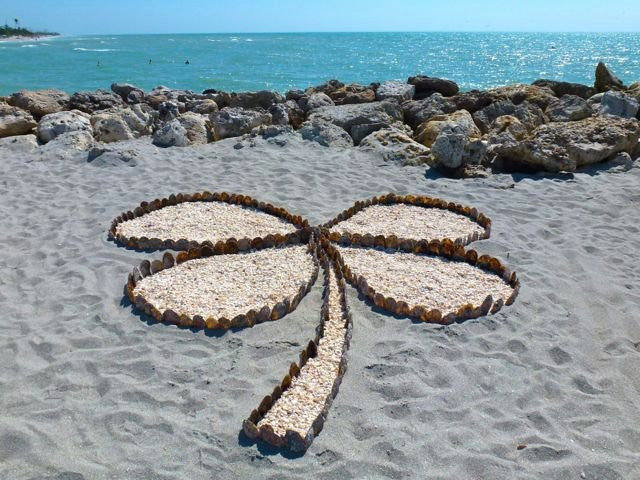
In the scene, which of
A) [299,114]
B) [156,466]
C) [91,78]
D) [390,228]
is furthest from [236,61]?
[156,466]

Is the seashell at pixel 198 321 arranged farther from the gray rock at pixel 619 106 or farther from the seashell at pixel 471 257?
the gray rock at pixel 619 106

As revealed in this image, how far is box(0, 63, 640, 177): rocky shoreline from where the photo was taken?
9633mm

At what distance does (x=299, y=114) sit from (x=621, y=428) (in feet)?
34.1

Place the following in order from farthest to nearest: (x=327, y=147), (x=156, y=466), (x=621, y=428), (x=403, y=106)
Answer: (x=403, y=106) < (x=327, y=147) < (x=621, y=428) < (x=156, y=466)

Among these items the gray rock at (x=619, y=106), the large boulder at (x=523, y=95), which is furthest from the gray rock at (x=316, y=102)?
the gray rock at (x=619, y=106)

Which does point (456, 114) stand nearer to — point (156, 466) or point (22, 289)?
point (22, 289)

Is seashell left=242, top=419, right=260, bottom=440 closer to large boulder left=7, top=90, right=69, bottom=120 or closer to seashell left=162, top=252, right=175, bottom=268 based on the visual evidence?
seashell left=162, top=252, right=175, bottom=268

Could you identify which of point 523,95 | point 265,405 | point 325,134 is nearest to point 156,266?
point 265,405

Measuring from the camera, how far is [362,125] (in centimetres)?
1138

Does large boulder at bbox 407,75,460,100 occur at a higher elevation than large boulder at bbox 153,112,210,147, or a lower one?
higher

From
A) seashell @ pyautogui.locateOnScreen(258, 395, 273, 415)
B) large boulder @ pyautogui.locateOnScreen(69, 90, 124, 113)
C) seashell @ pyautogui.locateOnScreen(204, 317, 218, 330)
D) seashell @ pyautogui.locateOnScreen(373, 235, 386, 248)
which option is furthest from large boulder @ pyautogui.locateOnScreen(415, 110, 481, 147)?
seashell @ pyautogui.locateOnScreen(258, 395, 273, 415)

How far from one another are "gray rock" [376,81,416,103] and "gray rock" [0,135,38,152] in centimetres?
772

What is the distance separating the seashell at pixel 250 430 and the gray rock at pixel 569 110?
34.4 feet

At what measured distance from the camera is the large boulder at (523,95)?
13172mm
